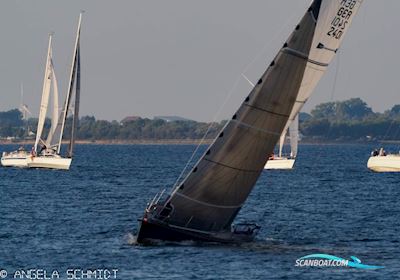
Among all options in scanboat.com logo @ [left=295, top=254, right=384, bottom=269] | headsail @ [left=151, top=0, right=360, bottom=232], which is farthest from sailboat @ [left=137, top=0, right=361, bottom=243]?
scanboat.com logo @ [left=295, top=254, right=384, bottom=269]

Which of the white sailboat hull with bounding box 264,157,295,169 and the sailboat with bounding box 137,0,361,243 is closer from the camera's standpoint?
the sailboat with bounding box 137,0,361,243

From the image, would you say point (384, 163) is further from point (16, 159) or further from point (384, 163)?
point (16, 159)

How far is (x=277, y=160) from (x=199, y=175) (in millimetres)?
73951

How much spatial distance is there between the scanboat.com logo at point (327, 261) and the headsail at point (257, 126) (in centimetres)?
422

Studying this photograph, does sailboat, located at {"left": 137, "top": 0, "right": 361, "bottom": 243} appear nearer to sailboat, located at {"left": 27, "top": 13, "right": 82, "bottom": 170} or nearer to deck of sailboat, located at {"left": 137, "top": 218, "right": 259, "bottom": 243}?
deck of sailboat, located at {"left": 137, "top": 218, "right": 259, "bottom": 243}

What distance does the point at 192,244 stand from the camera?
4631 cm

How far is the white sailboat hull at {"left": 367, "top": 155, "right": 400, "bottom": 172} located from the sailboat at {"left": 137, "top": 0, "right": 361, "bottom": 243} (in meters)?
73.4

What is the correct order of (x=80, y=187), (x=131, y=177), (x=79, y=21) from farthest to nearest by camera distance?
(x=79, y=21) < (x=131, y=177) < (x=80, y=187)

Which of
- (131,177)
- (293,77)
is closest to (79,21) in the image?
(131,177)

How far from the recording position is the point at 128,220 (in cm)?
6022

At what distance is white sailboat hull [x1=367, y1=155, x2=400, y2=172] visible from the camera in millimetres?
118938

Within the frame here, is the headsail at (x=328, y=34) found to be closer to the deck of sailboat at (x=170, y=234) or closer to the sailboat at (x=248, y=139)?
the sailboat at (x=248, y=139)

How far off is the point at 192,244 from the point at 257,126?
525cm

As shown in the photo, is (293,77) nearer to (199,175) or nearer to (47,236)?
(199,175)
